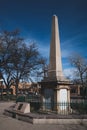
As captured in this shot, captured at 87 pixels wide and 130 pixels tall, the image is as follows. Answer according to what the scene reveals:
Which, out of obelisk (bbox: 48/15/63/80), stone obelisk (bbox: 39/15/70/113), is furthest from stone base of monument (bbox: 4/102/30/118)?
obelisk (bbox: 48/15/63/80)

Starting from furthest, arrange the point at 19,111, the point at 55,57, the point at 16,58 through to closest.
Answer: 1. the point at 16,58
2. the point at 55,57
3. the point at 19,111

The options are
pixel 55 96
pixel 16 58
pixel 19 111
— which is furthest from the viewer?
pixel 16 58

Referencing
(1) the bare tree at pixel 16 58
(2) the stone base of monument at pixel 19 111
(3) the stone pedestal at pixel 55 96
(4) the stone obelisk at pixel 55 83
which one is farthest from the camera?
(1) the bare tree at pixel 16 58

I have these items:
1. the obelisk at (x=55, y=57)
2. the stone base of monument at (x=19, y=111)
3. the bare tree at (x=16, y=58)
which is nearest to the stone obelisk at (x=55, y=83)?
the obelisk at (x=55, y=57)

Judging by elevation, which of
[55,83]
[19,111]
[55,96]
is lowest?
[19,111]

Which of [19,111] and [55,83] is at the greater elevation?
[55,83]

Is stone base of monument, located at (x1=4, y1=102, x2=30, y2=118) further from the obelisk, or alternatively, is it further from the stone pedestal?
the obelisk

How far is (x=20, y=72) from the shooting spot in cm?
3519

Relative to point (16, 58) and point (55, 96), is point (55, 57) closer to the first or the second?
point (55, 96)

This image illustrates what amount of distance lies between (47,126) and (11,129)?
1.90 m

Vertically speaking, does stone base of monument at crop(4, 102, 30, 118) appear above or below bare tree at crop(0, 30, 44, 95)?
below

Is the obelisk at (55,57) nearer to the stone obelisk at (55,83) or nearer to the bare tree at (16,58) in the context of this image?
the stone obelisk at (55,83)

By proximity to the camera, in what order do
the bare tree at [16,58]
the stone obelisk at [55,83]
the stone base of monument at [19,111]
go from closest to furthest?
the stone base of monument at [19,111] < the stone obelisk at [55,83] < the bare tree at [16,58]

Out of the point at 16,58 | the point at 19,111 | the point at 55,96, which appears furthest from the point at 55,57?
the point at 16,58
